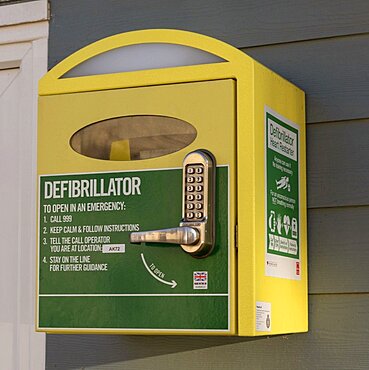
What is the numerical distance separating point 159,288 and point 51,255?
0.29 metres

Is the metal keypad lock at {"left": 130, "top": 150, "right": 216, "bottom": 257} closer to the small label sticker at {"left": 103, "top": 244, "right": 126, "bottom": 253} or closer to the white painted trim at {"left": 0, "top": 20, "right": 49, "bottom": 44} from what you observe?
the small label sticker at {"left": 103, "top": 244, "right": 126, "bottom": 253}

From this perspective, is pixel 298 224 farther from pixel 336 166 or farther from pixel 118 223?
pixel 118 223

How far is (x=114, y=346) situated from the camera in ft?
9.10

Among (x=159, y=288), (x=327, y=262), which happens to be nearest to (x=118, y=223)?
(x=159, y=288)

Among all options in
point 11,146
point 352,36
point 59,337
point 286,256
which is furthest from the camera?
point 11,146

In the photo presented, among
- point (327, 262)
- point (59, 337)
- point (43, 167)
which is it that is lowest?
point (59, 337)

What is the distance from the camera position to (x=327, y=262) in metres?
2.55

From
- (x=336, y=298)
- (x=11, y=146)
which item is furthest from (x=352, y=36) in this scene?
(x=11, y=146)

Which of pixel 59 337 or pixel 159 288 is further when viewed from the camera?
pixel 59 337

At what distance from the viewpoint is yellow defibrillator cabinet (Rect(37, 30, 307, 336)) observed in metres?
2.25

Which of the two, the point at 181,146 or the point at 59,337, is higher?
the point at 181,146

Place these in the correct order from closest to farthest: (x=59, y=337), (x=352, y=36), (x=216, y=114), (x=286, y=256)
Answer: (x=216, y=114) < (x=286, y=256) < (x=352, y=36) < (x=59, y=337)

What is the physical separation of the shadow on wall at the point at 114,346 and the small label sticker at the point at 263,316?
1.08 feet

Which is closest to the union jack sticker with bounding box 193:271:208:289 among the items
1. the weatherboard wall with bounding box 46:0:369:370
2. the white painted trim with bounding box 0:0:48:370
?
the weatherboard wall with bounding box 46:0:369:370
